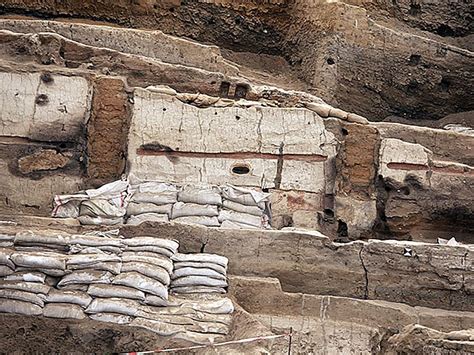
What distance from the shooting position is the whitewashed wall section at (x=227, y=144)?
30.0 ft

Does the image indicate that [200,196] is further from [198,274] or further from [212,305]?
[212,305]

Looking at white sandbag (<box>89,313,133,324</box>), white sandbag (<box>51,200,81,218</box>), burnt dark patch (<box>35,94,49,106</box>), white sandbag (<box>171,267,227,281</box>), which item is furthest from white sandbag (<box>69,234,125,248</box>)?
burnt dark patch (<box>35,94,49,106</box>)

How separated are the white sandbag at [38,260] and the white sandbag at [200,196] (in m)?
2.45

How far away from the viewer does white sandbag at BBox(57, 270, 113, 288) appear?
6.35 m

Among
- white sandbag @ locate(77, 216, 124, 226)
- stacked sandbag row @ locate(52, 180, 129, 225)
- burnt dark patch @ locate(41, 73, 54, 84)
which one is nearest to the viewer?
white sandbag @ locate(77, 216, 124, 226)

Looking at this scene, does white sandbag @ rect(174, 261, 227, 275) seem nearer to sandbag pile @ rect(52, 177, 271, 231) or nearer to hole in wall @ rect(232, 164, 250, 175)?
sandbag pile @ rect(52, 177, 271, 231)

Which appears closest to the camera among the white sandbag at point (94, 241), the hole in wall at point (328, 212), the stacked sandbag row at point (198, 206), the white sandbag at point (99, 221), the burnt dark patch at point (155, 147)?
the white sandbag at point (94, 241)

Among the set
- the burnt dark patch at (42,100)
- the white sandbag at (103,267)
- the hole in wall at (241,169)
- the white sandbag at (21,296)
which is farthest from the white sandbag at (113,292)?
the burnt dark patch at (42,100)

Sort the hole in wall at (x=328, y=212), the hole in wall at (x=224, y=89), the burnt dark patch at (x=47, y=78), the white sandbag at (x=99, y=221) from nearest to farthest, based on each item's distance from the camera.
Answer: the white sandbag at (x=99, y=221) → the burnt dark patch at (x=47, y=78) → the hole in wall at (x=328, y=212) → the hole in wall at (x=224, y=89)

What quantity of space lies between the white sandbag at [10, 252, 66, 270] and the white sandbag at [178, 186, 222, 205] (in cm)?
245

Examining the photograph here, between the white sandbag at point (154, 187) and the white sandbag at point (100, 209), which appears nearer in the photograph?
the white sandbag at point (100, 209)

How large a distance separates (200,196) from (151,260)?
216cm

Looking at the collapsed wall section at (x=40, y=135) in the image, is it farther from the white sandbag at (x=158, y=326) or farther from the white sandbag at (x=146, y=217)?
the white sandbag at (x=158, y=326)

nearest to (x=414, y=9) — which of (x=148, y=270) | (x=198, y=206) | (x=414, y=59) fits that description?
(x=414, y=59)
